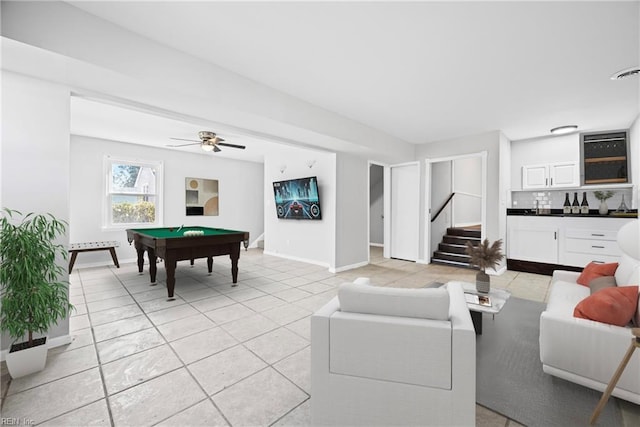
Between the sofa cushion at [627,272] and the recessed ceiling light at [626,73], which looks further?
the recessed ceiling light at [626,73]

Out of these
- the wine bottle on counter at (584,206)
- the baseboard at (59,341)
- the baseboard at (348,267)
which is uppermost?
the wine bottle on counter at (584,206)

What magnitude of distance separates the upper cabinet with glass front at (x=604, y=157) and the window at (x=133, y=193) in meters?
8.61

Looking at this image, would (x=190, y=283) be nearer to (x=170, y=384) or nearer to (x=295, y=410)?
(x=170, y=384)

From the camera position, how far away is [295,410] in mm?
1565

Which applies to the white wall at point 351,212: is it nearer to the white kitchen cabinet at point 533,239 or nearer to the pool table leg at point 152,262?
the white kitchen cabinet at point 533,239

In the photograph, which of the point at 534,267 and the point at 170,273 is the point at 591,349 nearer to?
the point at 534,267

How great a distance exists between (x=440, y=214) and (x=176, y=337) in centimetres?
568

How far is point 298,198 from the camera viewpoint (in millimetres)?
5672

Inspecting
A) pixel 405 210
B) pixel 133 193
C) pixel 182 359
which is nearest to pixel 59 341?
pixel 182 359

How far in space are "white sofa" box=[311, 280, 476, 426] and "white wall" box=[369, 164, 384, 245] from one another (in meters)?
7.18

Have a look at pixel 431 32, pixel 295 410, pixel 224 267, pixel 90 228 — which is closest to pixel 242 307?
pixel 295 410

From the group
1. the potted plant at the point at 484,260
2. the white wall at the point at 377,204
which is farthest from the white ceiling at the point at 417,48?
the white wall at the point at 377,204

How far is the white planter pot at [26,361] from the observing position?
72.1 inches

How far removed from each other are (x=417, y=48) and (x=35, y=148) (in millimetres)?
3280
